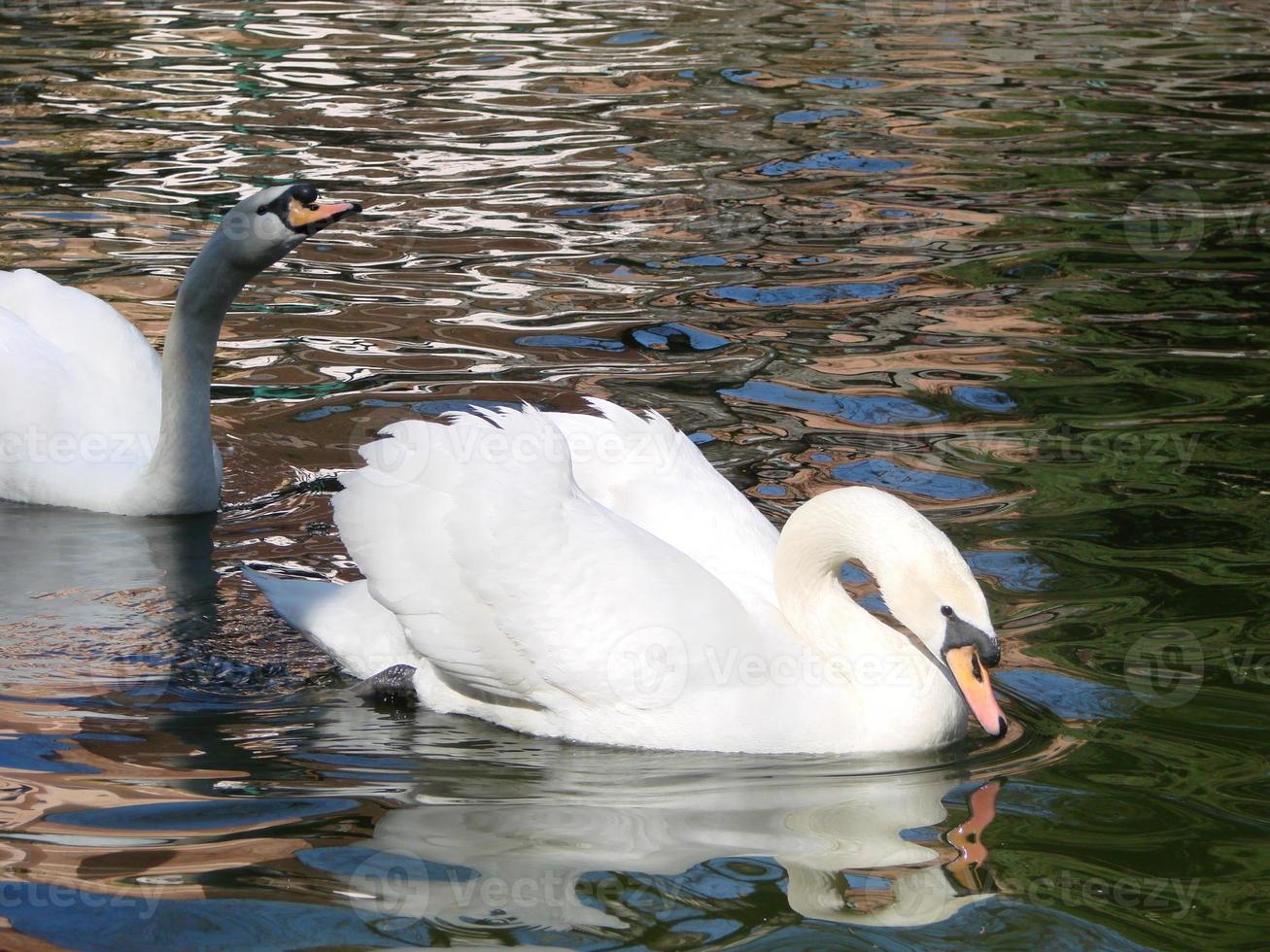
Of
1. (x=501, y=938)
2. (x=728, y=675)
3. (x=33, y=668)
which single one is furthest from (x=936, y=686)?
(x=33, y=668)

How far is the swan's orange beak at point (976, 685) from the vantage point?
429 cm

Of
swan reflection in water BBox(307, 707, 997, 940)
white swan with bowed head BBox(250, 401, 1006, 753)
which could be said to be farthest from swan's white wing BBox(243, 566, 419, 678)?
swan reflection in water BBox(307, 707, 997, 940)

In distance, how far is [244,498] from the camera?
255 inches

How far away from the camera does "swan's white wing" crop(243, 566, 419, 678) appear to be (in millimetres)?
5031

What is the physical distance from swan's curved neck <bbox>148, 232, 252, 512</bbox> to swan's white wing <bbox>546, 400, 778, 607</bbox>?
139 centimetres

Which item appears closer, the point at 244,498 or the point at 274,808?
the point at 274,808

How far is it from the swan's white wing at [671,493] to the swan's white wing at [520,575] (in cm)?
25

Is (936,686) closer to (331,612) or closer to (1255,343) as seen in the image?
(331,612)

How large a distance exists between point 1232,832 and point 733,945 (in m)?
1.31

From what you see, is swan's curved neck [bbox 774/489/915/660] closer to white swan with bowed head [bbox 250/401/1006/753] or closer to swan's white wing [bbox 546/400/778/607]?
white swan with bowed head [bbox 250/401/1006/753]

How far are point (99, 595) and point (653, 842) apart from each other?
2.30 meters

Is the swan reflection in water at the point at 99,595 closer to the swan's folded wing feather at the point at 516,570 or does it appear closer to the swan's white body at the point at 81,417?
the swan's white body at the point at 81,417

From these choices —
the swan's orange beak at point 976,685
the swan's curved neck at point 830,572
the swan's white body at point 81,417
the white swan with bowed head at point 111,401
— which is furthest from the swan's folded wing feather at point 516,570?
the swan's white body at point 81,417

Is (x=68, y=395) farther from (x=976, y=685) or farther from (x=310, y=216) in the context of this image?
(x=976, y=685)
